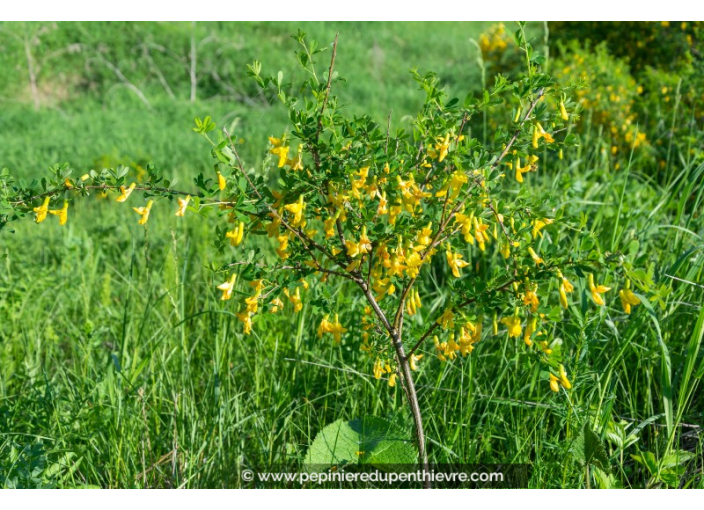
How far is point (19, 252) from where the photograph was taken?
12.3 ft

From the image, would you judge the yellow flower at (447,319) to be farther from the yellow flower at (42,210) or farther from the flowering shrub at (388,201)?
the yellow flower at (42,210)

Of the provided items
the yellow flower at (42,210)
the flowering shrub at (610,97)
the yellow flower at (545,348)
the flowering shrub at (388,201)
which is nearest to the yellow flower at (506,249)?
the flowering shrub at (388,201)

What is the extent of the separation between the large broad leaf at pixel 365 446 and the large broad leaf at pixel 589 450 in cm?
45

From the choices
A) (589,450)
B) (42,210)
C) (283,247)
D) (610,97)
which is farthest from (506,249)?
(610,97)

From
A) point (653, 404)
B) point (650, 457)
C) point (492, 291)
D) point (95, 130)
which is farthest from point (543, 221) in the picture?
point (95, 130)

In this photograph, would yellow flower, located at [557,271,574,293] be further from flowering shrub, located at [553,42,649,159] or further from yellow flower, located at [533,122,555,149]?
flowering shrub, located at [553,42,649,159]

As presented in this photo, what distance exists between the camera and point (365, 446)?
6.67 ft

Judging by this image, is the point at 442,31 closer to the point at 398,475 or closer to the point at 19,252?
the point at 19,252

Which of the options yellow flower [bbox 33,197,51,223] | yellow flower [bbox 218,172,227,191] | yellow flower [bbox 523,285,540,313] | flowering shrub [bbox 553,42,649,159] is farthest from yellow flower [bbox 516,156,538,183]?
flowering shrub [bbox 553,42,649,159]

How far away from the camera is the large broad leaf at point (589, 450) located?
1.89m

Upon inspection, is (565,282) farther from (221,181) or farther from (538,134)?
(221,181)

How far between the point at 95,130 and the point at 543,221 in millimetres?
6374

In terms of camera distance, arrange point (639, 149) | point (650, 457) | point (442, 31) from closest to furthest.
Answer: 1. point (650, 457)
2. point (639, 149)
3. point (442, 31)

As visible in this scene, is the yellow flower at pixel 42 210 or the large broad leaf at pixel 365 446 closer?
the yellow flower at pixel 42 210
